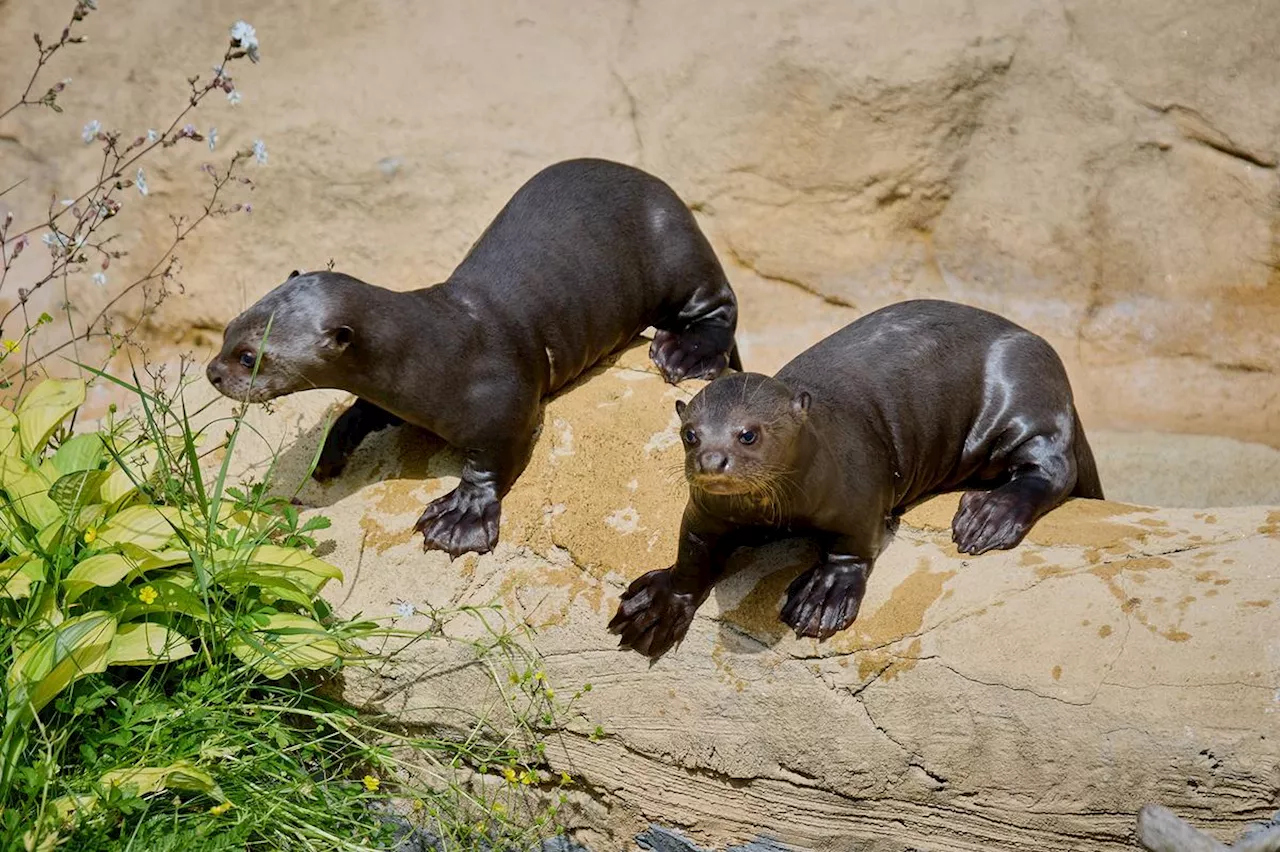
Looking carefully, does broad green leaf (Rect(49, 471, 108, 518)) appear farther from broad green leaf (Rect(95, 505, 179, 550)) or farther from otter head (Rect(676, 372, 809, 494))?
otter head (Rect(676, 372, 809, 494))

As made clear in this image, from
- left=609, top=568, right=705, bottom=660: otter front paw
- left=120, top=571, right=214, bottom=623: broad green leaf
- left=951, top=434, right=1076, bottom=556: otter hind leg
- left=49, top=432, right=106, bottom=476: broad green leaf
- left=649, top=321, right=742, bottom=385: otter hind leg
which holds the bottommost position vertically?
left=609, top=568, right=705, bottom=660: otter front paw

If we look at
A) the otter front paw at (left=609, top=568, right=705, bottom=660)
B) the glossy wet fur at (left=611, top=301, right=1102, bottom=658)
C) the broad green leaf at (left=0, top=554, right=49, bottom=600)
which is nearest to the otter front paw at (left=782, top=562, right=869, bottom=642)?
the glossy wet fur at (left=611, top=301, right=1102, bottom=658)

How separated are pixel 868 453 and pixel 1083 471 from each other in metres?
1.03

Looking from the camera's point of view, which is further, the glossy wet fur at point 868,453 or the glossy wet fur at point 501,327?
the glossy wet fur at point 501,327

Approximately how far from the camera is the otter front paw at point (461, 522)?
4598 mm

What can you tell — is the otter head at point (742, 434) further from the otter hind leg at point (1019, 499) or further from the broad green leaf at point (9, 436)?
the broad green leaf at point (9, 436)

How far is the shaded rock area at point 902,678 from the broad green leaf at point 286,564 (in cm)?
23

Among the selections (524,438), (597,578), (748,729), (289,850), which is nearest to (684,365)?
(524,438)

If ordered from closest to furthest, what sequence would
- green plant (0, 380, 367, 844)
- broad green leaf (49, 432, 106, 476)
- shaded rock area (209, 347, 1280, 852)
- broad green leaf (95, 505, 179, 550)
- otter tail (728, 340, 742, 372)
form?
shaded rock area (209, 347, 1280, 852)
green plant (0, 380, 367, 844)
broad green leaf (95, 505, 179, 550)
broad green leaf (49, 432, 106, 476)
otter tail (728, 340, 742, 372)

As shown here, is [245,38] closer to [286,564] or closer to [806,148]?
[286,564]

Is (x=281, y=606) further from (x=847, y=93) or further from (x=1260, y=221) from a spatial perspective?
(x=1260, y=221)

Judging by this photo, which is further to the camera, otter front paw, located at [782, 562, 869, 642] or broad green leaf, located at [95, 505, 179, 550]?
broad green leaf, located at [95, 505, 179, 550]

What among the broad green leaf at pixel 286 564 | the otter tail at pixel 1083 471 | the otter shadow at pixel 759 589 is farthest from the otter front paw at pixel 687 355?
the broad green leaf at pixel 286 564

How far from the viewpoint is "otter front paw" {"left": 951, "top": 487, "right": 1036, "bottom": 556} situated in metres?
4.23
